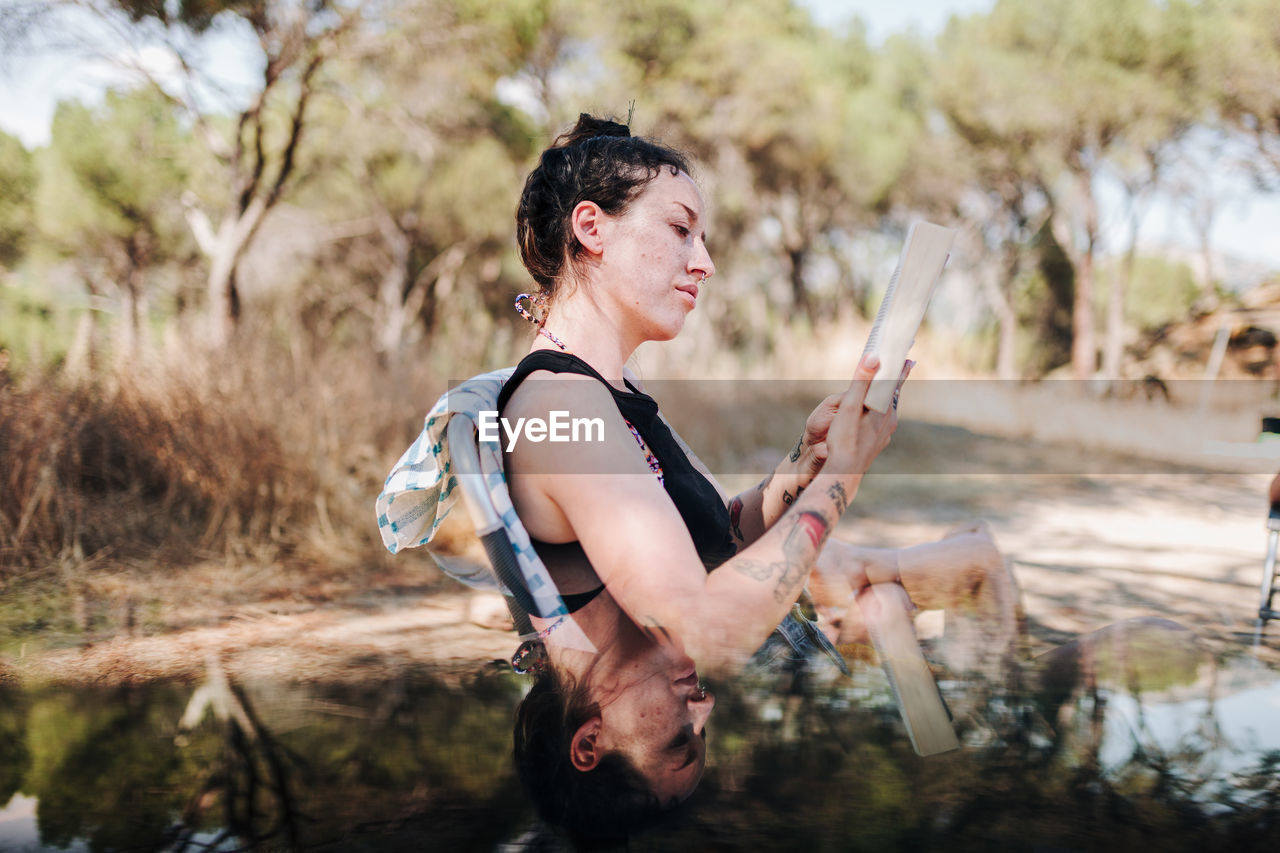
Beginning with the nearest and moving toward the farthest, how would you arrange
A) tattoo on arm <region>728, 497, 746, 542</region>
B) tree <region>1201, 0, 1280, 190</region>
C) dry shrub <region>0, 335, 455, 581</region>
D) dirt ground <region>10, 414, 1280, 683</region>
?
1. tattoo on arm <region>728, 497, 746, 542</region>
2. dirt ground <region>10, 414, 1280, 683</region>
3. dry shrub <region>0, 335, 455, 581</region>
4. tree <region>1201, 0, 1280, 190</region>

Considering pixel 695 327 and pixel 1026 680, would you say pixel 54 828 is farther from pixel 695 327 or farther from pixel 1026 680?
pixel 695 327

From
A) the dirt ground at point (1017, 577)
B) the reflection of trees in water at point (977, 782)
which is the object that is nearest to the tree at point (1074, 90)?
the dirt ground at point (1017, 577)

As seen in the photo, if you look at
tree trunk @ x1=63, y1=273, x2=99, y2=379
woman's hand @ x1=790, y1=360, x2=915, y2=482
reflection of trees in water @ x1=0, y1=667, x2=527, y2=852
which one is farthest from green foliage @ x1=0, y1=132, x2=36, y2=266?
woman's hand @ x1=790, y1=360, x2=915, y2=482

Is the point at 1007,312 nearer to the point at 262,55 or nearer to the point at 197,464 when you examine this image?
the point at 262,55

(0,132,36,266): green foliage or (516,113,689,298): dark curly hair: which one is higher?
(0,132,36,266): green foliage

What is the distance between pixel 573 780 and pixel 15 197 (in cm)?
1247

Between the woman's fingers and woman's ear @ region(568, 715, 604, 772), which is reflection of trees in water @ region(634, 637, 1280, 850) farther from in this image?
the woman's fingers

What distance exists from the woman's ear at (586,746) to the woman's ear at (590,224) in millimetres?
671

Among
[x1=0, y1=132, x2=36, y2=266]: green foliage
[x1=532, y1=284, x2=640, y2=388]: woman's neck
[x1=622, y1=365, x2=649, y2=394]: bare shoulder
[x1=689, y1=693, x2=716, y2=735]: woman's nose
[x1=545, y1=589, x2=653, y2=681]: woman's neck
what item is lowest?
[x1=689, y1=693, x2=716, y2=735]: woman's nose

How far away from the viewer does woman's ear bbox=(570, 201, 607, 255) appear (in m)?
1.32

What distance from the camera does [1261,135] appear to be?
40.8 ft

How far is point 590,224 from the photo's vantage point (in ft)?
4.36

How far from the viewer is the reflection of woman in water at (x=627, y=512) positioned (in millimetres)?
1062

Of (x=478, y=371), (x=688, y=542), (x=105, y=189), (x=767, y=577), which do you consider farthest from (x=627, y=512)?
(x=105, y=189)
